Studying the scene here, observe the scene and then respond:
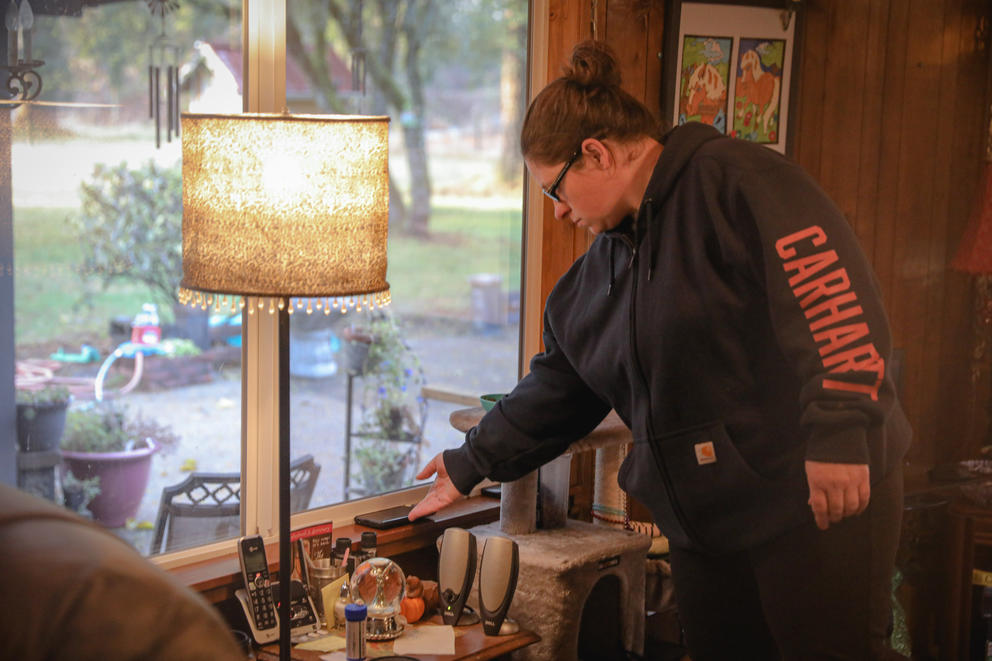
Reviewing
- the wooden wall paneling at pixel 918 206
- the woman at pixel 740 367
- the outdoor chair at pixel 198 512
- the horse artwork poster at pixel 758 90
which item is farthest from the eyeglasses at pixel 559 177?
the wooden wall paneling at pixel 918 206

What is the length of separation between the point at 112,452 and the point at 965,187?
9.02ft

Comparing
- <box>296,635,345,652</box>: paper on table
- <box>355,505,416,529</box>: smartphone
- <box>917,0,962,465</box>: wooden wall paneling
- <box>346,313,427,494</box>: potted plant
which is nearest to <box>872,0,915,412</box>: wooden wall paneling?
<box>917,0,962,465</box>: wooden wall paneling

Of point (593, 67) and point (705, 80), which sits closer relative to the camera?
point (593, 67)

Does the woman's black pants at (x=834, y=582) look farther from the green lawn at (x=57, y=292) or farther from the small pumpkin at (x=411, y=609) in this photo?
the green lawn at (x=57, y=292)

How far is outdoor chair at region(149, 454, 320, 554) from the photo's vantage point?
223 centimetres

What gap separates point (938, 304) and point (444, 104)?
6.14 ft

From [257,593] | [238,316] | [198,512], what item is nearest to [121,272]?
[238,316]

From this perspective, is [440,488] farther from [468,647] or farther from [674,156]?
[674,156]

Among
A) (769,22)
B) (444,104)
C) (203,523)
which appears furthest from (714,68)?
(203,523)

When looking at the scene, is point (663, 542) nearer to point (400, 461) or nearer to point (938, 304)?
point (400, 461)

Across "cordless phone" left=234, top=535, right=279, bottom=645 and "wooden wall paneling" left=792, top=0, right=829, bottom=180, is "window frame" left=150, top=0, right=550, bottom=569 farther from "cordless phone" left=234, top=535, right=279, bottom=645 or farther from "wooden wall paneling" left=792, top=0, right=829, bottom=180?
"wooden wall paneling" left=792, top=0, right=829, bottom=180

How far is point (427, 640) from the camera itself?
83.0 inches

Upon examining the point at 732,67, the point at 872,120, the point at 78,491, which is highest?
the point at 732,67

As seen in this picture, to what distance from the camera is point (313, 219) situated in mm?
1533
